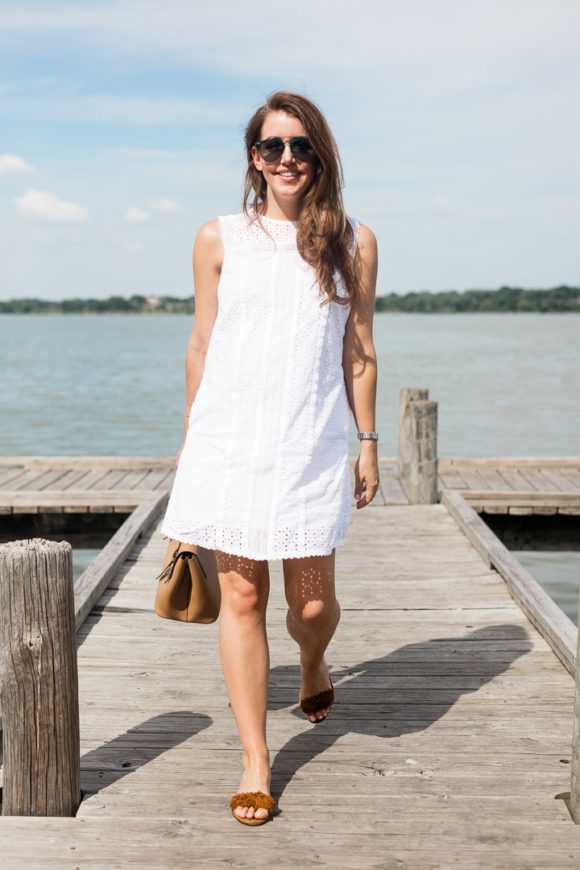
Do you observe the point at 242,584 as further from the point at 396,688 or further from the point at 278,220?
the point at 396,688

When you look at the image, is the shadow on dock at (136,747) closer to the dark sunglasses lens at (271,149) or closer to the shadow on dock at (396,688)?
the shadow on dock at (396,688)

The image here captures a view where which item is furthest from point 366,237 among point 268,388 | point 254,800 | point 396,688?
point 396,688

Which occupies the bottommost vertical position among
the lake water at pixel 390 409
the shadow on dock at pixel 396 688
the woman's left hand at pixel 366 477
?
the lake water at pixel 390 409

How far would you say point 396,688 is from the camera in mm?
3982

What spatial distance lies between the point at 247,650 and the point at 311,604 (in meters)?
0.31

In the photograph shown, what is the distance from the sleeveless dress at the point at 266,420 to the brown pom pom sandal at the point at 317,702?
0.85 m

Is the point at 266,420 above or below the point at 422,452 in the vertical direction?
above

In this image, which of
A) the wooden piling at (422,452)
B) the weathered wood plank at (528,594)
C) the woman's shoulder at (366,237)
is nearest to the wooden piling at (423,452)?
the wooden piling at (422,452)

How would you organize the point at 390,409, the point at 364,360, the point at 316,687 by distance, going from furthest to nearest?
the point at 390,409 < the point at 316,687 < the point at 364,360

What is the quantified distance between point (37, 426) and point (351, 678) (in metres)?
24.2

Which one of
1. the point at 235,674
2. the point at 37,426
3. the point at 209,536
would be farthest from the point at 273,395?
the point at 37,426

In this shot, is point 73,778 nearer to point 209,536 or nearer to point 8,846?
point 8,846

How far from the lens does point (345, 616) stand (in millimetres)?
5047

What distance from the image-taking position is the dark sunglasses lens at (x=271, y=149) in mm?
2941
